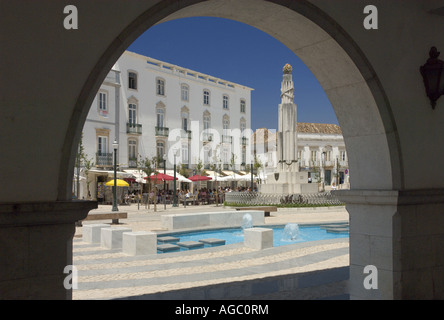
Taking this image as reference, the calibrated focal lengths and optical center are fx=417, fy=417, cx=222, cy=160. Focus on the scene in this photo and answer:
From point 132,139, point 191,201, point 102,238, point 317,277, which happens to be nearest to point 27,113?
point 317,277

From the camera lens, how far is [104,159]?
3538cm

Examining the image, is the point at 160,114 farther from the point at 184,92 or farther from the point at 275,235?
the point at 275,235

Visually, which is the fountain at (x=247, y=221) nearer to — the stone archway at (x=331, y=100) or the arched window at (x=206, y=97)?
the stone archway at (x=331, y=100)

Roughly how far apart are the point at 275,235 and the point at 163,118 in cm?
2950

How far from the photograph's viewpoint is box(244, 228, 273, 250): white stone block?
9.96 meters

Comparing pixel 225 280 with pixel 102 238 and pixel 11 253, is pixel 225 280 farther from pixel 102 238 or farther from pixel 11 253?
pixel 102 238

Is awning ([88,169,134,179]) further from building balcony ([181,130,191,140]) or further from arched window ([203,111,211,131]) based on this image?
arched window ([203,111,211,131])

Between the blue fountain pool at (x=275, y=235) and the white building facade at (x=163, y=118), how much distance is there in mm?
20021

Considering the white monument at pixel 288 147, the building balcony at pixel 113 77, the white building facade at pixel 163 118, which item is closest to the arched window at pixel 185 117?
the white building facade at pixel 163 118

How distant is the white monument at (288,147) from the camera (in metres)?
24.2

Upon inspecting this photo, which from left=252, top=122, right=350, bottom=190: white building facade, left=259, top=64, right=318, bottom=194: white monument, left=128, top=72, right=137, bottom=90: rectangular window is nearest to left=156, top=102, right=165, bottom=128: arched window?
left=128, top=72, right=137, bottom=90: rectangular window

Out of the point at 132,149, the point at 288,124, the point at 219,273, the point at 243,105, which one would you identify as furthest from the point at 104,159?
the point at 219,273

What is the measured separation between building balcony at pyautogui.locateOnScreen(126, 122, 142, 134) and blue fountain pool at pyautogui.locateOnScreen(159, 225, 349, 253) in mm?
25200

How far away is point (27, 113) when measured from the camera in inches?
118
